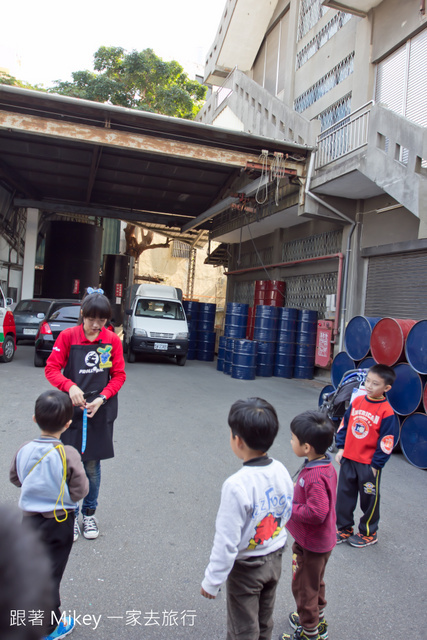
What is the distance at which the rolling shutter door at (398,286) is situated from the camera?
28.5 ft

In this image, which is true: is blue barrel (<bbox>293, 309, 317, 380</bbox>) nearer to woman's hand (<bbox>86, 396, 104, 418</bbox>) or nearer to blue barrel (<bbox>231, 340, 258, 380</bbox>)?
blue barrel (<bbox>231, 340, 258, 380</bbox>)

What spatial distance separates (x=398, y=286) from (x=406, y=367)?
4.03 meters

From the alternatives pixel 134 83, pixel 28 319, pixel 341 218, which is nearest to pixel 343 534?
pixel 341 218

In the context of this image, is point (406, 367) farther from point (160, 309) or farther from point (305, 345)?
point (160, 309)

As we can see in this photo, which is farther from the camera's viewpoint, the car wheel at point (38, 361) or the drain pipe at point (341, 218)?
the drain pipe at point (341, 218)

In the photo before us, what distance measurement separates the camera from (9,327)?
1051cm

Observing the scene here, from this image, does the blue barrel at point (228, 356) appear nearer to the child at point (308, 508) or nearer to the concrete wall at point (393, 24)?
the concrete wall at point (393, 24)

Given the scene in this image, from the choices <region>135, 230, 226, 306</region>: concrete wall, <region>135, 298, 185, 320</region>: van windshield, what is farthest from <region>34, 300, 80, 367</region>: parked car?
<region>135, 230, 226, 306</region>: concrete wall

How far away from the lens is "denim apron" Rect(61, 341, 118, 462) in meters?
3.06

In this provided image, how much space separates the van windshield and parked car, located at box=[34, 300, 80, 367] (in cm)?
241

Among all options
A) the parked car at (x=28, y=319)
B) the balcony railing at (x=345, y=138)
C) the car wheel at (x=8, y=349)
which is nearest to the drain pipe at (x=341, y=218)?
the balcony railing at (x=345, y=138)

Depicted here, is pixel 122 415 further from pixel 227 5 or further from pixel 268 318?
pixel 227 5

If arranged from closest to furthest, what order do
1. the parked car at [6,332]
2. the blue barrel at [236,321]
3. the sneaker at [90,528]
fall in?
the sneaker at [90,528] < the parked car at [6,332] < the blue barrel at [236,321]

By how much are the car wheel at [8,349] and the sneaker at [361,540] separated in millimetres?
9128
